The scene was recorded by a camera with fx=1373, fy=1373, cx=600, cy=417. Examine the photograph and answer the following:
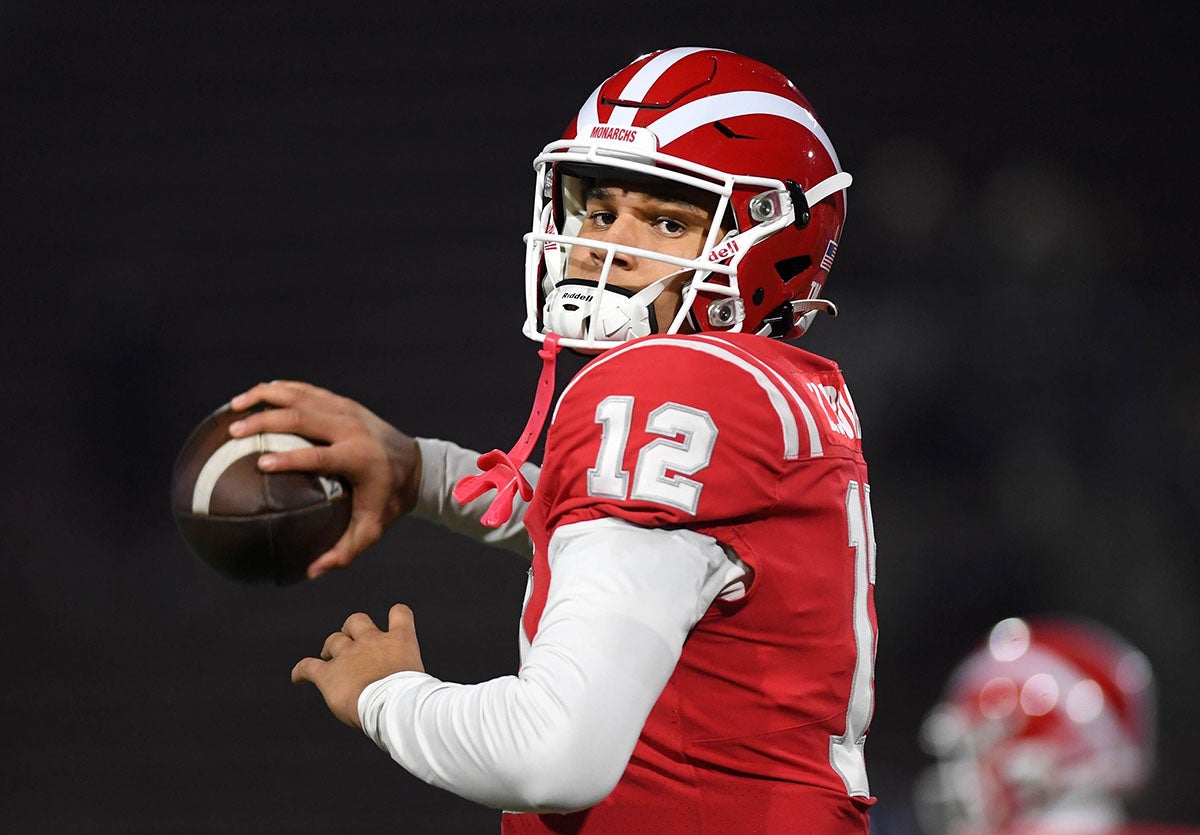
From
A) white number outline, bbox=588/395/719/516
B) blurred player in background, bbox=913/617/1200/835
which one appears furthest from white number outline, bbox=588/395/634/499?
blurred player in background, bbox=913/617/1200/835

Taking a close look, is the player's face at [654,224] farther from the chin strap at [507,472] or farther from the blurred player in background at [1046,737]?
the blurred player in background at [1046,737]

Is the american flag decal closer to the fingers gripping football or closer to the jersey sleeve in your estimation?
the jersey sleeve

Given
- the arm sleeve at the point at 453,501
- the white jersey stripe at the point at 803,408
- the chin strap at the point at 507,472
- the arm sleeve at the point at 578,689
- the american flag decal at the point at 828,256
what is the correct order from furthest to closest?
the arm sleeve at the point at 453,501 → the american flag decal at the point at 828,256 → the chin strap at the point at 507,472 → the white jersey stripe at the point at 803,408 → the arm sleeve at the point at 578,689

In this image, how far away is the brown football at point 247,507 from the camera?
73.2 inches

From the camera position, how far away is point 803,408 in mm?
1582

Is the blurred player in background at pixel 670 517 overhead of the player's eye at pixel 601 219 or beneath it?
beneath

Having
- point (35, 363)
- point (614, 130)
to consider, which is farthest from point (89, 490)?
point (614, 130)

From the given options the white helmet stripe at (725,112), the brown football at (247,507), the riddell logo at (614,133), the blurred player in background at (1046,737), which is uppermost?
the white helmet stripe at (725,112)

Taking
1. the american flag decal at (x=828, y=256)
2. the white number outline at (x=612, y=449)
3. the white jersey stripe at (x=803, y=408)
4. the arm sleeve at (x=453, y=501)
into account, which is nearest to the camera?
the white number outline at (x=612, y=449)

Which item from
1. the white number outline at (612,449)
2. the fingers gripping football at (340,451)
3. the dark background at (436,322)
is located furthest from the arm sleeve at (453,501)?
the dark background at (436,322)

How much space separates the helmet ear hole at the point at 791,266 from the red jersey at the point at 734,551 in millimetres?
384

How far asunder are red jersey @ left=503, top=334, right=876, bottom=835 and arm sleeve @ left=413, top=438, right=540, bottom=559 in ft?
2.49

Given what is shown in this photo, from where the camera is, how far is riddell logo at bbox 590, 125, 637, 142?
6.43 feet

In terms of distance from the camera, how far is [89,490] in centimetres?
479
